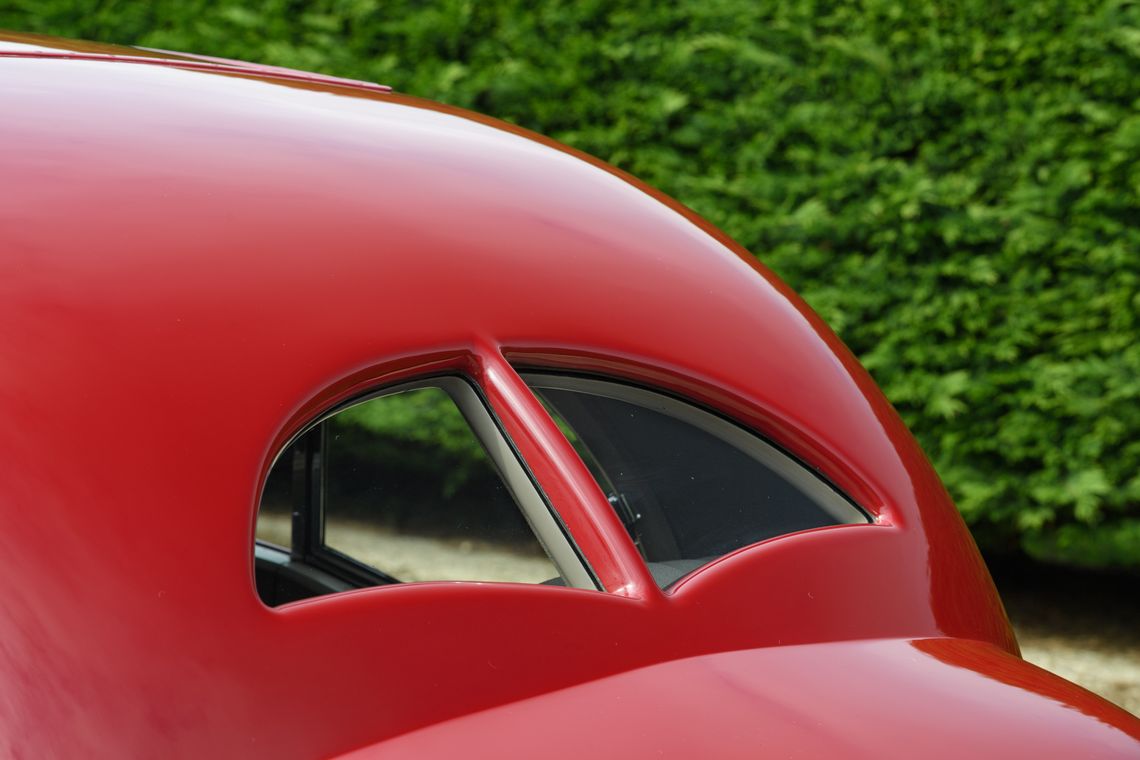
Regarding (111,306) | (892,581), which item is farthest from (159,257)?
(892,581)

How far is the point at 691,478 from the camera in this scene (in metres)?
1.13

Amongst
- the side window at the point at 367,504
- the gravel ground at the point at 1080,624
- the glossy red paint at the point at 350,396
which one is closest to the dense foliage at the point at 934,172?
the gravel ground at the point at 1080,624

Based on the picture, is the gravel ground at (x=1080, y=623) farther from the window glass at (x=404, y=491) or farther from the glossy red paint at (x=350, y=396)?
the glossy red paint at (x=350, y=396)

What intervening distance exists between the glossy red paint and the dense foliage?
10.8 feet

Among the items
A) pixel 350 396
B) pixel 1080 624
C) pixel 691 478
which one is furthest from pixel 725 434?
pixel 1080 624

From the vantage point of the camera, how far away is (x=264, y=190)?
99 centimetres

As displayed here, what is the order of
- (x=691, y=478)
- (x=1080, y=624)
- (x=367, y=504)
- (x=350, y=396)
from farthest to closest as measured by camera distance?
1. (x=1080, y=624)
2. (x=367, y=504)
3. (x=691, y=478)
4. (x=350, y=396)

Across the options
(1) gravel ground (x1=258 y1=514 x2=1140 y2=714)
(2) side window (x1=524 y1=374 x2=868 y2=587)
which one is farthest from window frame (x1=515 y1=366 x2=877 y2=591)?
(1) gravel ground (x1=258 y1=514 x2=1140 y2=714)

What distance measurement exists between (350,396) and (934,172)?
396cm

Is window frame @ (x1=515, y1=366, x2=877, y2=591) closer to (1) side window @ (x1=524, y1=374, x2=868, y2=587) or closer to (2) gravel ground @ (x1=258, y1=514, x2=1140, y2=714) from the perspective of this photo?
(1) side window @ (x1=524, y1=374, x2=868, y2=587)

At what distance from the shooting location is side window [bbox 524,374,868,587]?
43.3 inches

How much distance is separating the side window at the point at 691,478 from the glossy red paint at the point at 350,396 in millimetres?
30

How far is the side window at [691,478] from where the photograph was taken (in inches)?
43.3

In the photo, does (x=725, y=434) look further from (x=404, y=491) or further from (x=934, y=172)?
(x=934, y=172)
